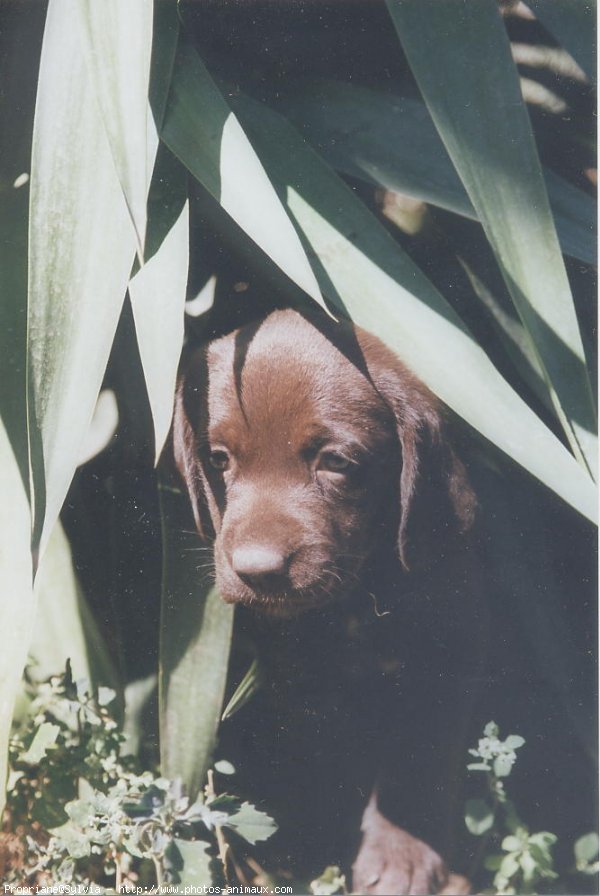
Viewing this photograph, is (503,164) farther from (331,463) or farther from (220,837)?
(220,837)

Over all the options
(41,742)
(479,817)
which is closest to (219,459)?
(41,742)

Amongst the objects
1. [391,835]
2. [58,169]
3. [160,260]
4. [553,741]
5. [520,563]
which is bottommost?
[391,835]

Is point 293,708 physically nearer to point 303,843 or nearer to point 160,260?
point 303,843

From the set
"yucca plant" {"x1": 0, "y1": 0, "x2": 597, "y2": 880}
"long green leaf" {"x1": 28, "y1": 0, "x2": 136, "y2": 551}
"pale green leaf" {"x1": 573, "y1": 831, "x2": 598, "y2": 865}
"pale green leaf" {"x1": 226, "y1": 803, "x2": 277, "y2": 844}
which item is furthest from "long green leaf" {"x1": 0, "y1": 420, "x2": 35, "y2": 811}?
"pale green leaf" {"x1": 573, "y1": 831, "x2": 598, "y2": 865}

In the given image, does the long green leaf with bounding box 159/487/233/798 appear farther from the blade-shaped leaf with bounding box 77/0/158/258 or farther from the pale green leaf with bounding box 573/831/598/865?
the pale green leaf with bounding box 573/831/598/865

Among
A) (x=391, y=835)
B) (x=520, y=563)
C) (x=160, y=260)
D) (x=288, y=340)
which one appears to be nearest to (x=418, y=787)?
→ (x=391, y=835)

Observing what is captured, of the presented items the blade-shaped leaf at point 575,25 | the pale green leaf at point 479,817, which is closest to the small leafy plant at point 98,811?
the pale green leaf at point 479,817
